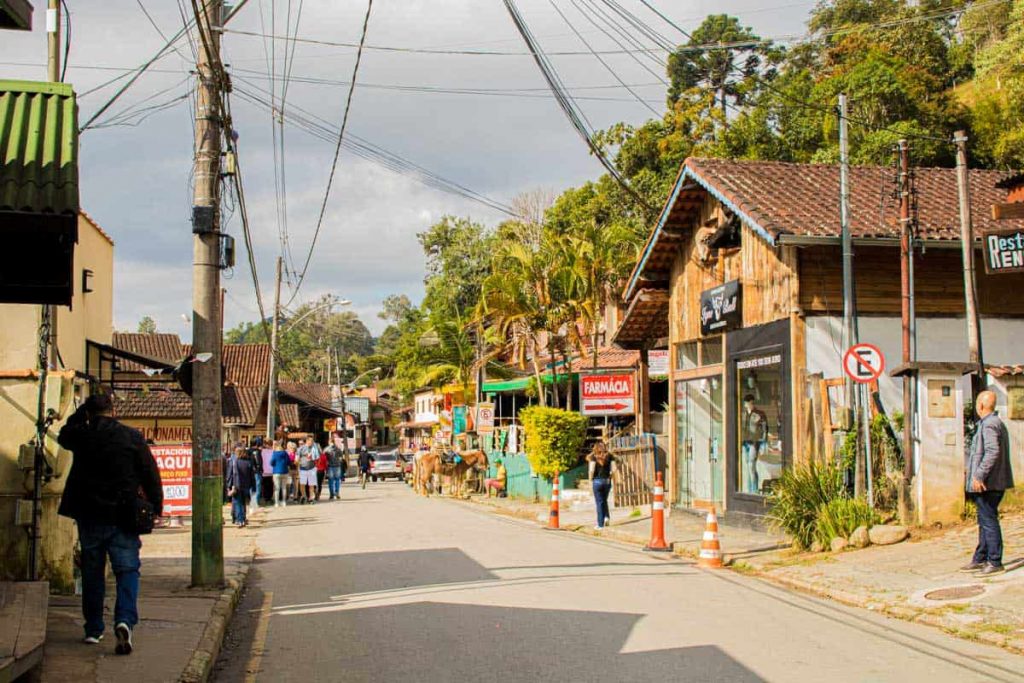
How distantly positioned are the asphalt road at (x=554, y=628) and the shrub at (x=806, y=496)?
1.73 meters

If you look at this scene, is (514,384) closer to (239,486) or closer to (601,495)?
(239,486)

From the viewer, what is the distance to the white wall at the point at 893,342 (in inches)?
685

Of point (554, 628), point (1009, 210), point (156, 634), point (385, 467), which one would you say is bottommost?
point (385, 467)

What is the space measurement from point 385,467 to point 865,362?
4426 centimetres

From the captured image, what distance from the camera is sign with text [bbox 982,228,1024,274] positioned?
560 inches

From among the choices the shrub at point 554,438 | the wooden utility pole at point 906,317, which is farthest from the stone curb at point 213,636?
the shrub at point 554,438

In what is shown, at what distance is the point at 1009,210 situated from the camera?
14500 millimetres

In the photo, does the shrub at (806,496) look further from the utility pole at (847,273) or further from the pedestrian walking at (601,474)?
the pedestrian walking at (601,474)

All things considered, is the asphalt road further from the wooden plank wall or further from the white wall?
the wooden plank wall

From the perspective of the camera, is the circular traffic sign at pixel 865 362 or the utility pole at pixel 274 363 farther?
the utility pole at pixel 274 363

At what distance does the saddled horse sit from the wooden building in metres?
12.2

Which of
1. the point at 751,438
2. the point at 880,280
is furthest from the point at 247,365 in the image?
the point at 880,280

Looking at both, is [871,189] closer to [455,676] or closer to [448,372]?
[455,676]

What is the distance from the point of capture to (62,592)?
10734mm
